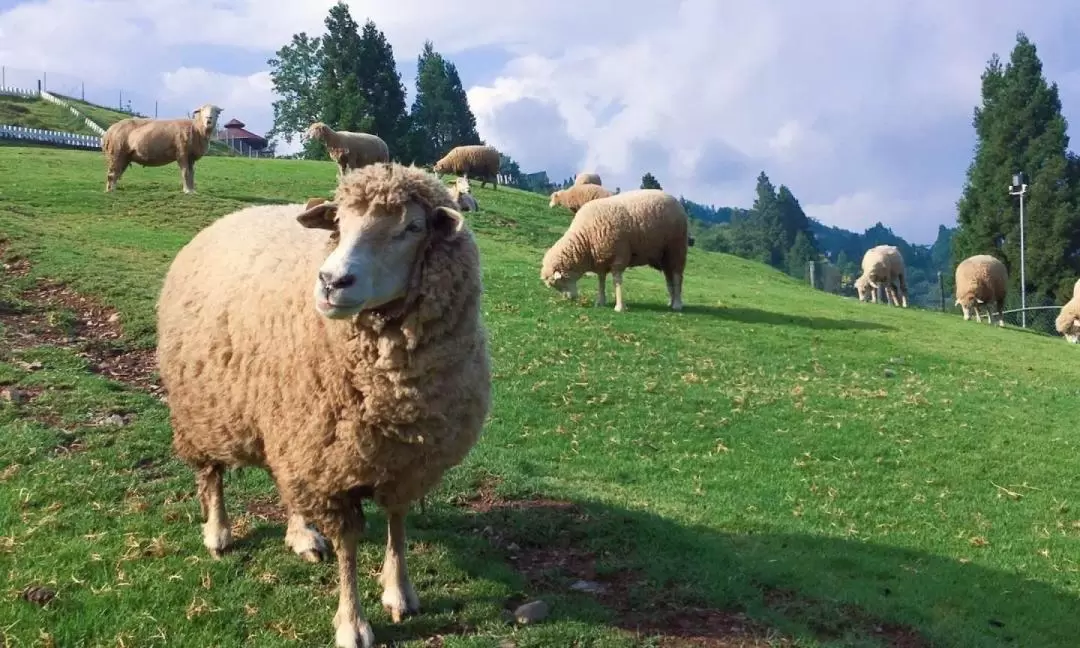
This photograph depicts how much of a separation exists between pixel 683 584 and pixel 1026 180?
54773 mm

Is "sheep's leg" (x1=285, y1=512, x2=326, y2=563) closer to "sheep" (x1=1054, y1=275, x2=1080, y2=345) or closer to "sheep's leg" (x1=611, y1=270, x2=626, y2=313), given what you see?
"sheep's leg" (x1=611, y1=270, x2=626, y2=313)

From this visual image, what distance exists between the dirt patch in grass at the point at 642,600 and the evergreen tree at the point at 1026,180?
49.6 meters

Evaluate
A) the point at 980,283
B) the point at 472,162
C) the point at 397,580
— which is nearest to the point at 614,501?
the point at 397,580

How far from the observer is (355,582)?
16.6ft

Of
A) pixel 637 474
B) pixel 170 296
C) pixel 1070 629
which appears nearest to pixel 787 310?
pixel 637 474

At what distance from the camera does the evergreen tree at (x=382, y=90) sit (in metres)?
61.7

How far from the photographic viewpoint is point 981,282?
90.1 ft

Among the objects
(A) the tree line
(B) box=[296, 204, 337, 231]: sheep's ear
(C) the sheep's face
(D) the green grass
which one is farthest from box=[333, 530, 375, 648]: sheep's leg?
(D) the green grass

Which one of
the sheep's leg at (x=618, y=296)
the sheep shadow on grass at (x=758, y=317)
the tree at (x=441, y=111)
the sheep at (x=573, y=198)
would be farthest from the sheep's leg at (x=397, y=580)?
the tree at (x=441, y=111)

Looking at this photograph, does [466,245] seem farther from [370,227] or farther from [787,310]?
[787,310]

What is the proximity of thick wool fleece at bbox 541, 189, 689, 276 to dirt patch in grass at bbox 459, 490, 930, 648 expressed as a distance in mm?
11459

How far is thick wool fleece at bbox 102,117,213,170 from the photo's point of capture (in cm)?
2547

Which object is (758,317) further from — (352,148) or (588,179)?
(588,179)

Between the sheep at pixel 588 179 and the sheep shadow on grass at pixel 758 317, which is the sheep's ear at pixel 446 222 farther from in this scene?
the sheep at pixel 588 179
